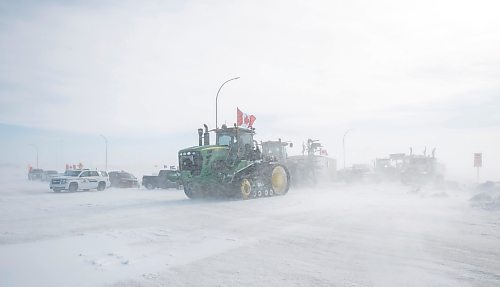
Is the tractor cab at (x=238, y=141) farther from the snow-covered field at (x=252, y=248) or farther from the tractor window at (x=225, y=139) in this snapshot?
the snow-covered field at (x=252, y=248)

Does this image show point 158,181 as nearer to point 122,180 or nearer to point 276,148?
point 122,180

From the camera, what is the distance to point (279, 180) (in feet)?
70.8

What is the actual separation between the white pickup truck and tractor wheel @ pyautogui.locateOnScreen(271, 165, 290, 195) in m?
15.3

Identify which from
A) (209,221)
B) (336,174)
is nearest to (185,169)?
(209,221)

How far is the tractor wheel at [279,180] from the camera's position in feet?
69.1

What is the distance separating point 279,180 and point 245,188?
343cm

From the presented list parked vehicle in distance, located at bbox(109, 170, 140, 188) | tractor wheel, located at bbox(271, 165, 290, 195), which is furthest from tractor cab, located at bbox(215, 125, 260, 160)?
parked vehicle in distance, located at bbox(109, 170, 140, 188)

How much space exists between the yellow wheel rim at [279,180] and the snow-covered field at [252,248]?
741 cm

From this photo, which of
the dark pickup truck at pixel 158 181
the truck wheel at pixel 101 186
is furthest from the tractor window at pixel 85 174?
the dark pickup truck at pixel 158 181

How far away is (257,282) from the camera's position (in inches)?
228

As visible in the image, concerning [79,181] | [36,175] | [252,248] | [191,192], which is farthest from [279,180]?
[36,175]

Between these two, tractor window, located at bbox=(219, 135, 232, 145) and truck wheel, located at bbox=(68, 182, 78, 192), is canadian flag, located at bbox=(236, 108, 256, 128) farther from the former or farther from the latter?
truck wheel, located at bbox=(68, 182, 78, 192)

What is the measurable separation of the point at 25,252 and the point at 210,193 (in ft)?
40.5

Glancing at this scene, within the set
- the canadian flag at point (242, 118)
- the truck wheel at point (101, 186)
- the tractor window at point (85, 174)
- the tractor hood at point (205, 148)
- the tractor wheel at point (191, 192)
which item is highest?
the canadian flag at point (242, 118)
